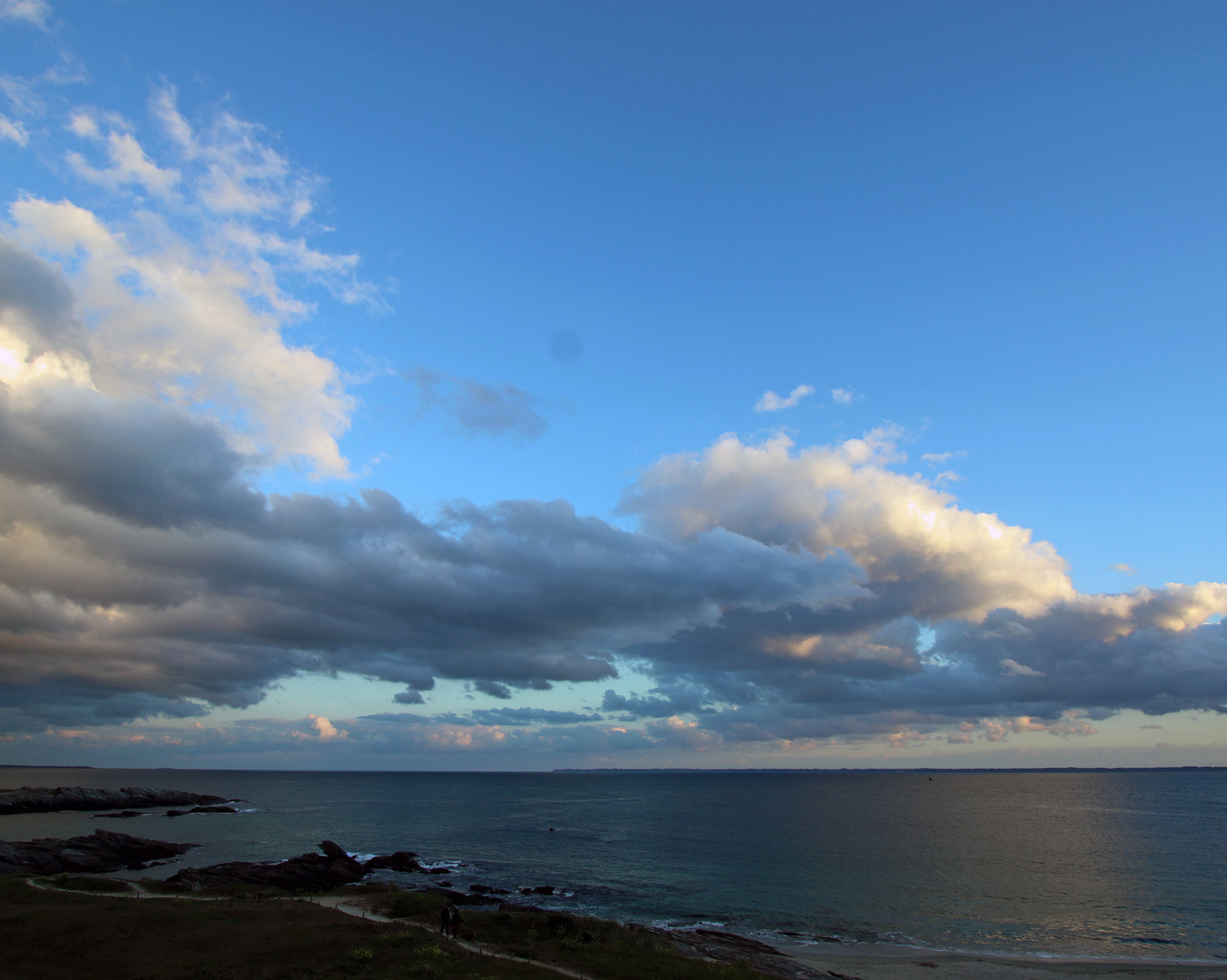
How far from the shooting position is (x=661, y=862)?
86.2 metres

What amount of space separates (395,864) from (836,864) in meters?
55.1

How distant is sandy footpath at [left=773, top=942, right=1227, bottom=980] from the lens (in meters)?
43.1

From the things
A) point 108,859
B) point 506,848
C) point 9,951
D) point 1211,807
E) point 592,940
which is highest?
point 9,951

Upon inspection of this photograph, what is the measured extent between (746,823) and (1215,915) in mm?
87037

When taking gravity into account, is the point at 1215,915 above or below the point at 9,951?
below

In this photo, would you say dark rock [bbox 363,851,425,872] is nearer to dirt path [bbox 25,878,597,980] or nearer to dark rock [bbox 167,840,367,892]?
dark rock [bbox 167,840,367,892]

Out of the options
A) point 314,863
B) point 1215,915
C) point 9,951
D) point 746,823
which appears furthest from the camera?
point 746,823

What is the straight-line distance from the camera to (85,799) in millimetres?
157000

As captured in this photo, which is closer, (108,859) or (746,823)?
(108,859)

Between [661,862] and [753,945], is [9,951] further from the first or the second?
[661,862]

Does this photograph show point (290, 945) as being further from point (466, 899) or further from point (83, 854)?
point (83, 854)

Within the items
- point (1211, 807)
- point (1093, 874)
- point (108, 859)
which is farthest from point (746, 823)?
point (1211, 807)

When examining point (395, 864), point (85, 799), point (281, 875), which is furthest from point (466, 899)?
point (85, 799)

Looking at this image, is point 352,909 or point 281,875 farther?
point 281,875
